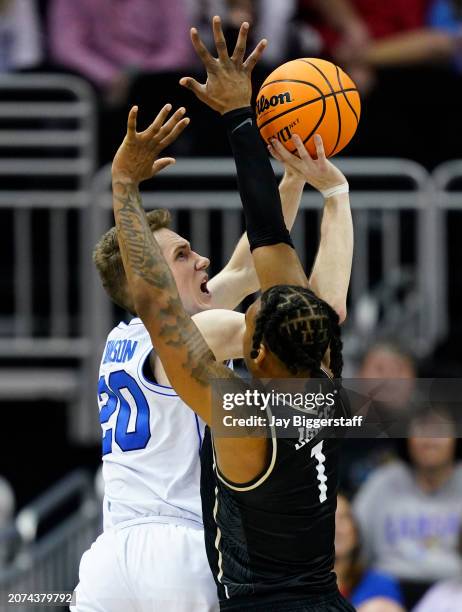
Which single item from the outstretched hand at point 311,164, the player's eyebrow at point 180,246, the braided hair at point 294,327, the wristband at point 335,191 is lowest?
the braided hair at point 294,327

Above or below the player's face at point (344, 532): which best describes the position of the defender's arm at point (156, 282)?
above

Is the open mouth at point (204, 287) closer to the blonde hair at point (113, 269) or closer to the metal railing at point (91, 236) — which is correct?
the blonde hair at point (113, 269)

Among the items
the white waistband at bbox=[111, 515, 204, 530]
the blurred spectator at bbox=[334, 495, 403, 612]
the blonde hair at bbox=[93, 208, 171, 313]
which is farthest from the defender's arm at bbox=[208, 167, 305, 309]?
the blurred spectator at bbox=[334, 495, 403, 612]

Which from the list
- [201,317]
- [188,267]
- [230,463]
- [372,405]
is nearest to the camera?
[230,463]

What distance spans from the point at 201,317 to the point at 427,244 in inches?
181

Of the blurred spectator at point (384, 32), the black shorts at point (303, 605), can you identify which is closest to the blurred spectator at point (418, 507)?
the blurred spectator at point (384, 32)

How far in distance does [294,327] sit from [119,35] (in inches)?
255

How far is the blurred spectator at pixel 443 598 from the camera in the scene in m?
7.49

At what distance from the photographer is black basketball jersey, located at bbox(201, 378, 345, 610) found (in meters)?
4.36

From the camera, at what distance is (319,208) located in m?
9.27

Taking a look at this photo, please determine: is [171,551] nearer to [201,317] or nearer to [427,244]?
[201,317]

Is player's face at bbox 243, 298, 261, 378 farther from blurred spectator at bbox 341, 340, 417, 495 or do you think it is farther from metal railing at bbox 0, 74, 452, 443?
metal railing at bbox 0, 74, 452, 443

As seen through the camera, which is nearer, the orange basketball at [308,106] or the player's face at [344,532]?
the orange basketball at [308,106]

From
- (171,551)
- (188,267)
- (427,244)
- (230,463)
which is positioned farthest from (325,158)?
(427,244)
